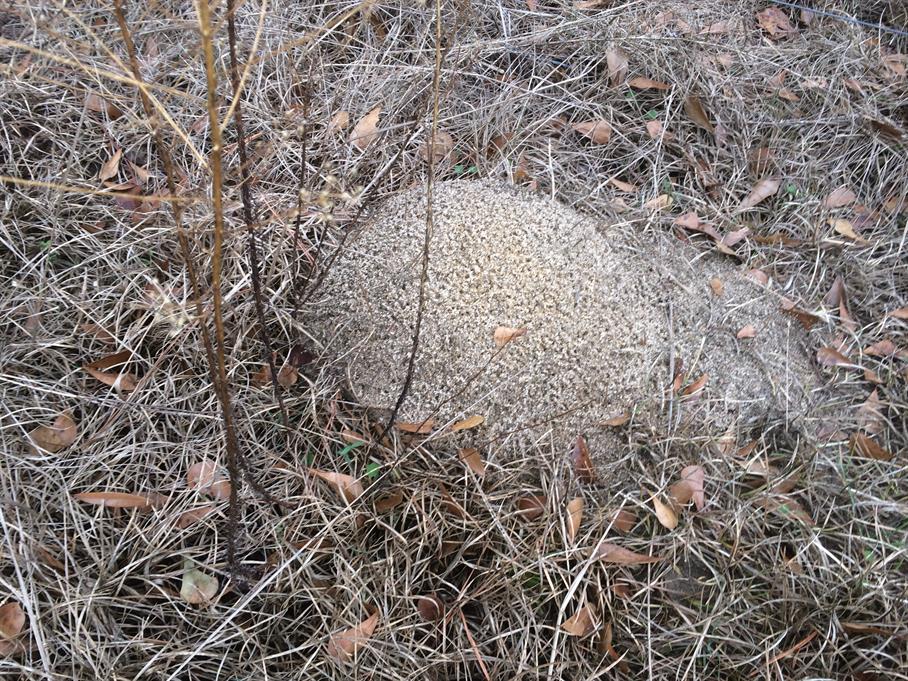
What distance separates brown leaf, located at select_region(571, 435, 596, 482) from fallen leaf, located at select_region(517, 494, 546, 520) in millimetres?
112

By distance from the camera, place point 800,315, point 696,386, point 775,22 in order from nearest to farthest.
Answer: point 696,386 → point 800,315 → point 775,22

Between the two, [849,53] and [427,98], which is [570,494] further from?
[849,53]

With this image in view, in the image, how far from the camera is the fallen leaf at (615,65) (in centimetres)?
245

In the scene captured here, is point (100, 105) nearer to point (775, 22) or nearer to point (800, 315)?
point (800, 315)

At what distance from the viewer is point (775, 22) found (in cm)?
281

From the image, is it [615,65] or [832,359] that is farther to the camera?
[615,65]

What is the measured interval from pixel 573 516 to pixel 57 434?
115cm

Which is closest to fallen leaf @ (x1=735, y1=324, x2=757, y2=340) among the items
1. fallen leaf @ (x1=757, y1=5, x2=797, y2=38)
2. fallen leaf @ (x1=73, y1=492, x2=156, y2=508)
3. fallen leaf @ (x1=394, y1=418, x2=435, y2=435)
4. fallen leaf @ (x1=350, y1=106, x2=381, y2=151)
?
fallen leaf @ (x1=394, y1=418, x2=435, y2=435)

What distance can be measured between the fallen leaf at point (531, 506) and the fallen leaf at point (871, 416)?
98cm

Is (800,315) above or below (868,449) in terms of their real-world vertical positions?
→ above

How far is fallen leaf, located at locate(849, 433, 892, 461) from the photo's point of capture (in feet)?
6.26

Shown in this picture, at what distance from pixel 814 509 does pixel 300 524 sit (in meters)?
1.24

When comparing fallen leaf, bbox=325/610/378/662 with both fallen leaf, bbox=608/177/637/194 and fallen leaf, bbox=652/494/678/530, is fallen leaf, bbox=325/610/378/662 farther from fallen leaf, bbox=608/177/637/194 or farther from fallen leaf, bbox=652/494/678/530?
fallen leaf, bbox=608/177/637/194

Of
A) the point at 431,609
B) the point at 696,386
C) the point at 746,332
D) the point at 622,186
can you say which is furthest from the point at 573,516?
the point at 622,186
